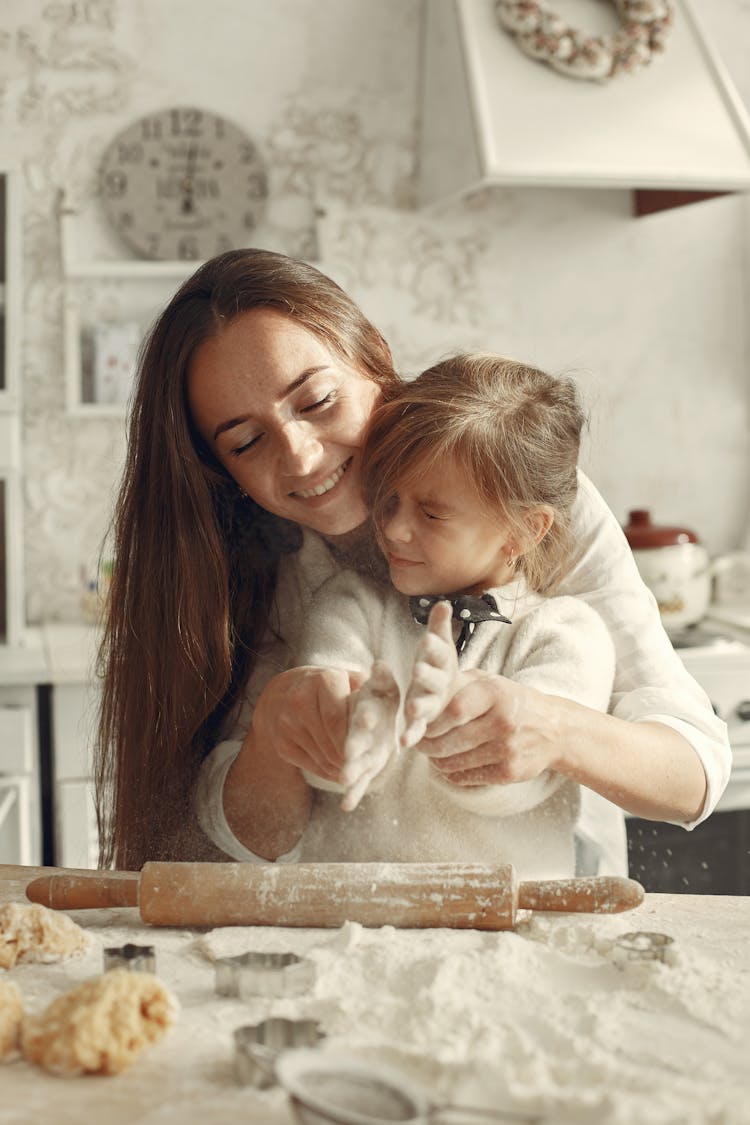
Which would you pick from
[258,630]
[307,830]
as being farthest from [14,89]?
[307,830]

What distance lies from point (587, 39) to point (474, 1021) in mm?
1441

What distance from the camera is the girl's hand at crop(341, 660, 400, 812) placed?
0.62 m

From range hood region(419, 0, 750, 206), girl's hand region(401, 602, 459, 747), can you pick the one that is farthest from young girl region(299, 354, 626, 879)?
range hood region(419, 0, 750, 206)

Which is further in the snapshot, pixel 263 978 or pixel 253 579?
pixel 253 579

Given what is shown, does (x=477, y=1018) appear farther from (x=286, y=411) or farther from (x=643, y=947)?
(x=286, y=411)

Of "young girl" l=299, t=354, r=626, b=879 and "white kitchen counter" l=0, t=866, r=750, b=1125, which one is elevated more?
"young girl" l=299, t=354, r=626, b=879

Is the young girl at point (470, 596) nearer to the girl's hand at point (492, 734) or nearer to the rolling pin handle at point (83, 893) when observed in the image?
the girl's hand at point (492, 734)

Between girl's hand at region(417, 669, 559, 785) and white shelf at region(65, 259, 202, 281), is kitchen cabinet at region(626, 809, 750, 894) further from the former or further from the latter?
white shelf at region(65, 259, 202, 281)

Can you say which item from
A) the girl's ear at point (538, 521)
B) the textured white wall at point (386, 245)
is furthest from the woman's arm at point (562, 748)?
the textured white wall at point (386, 245)

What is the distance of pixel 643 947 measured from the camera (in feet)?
2.08

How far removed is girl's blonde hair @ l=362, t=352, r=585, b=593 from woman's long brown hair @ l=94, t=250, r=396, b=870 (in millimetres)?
72

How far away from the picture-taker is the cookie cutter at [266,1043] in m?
0.51

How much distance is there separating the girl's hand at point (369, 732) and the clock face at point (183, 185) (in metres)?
1.30

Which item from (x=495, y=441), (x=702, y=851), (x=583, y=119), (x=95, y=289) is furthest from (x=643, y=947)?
(x=95, y=289)
